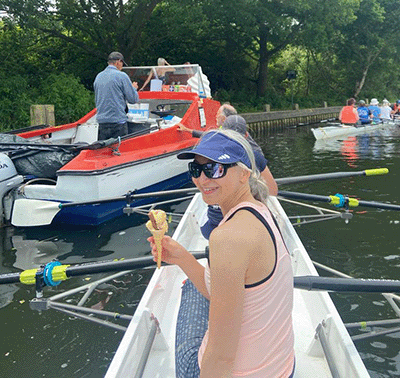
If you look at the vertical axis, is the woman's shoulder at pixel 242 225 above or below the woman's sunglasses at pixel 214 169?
below

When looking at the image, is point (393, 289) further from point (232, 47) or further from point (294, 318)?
point (232, 47)

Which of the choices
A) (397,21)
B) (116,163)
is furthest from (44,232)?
(397,21)

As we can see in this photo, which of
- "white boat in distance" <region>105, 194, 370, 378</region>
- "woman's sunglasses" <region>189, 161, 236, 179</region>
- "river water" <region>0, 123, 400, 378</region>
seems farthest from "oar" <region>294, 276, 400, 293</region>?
"woman's sunglasses" <region>189, 161, 236, 179</region>

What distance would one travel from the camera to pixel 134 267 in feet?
10.1

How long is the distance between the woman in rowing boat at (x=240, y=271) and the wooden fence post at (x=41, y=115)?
35.2 feet

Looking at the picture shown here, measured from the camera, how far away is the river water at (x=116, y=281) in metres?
3.65

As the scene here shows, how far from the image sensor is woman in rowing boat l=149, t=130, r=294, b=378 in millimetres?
1556

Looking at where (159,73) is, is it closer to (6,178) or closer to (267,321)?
(6,178)

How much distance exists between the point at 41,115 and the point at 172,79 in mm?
3648

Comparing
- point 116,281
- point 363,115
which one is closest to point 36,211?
point 116,281

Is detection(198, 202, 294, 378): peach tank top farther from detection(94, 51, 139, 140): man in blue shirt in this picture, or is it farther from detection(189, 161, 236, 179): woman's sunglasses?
detection(94, 51, 139, 140): man in blue shirt

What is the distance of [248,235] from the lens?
1.57 metres

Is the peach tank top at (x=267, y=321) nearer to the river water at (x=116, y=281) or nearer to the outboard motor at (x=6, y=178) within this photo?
the river water at (x=116, y=281)

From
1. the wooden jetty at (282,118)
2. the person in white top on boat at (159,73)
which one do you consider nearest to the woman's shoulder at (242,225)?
the person in white top on boat at (159,73)
